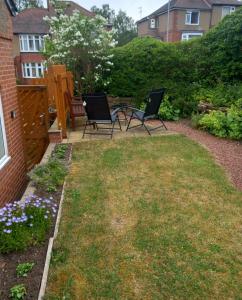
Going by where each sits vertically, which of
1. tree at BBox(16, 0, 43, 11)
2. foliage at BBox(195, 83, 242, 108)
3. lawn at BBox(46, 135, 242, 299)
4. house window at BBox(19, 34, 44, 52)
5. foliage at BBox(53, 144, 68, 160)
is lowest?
lawn at BBox(46, 135, 242, 299)

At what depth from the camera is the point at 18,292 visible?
7.43 ft

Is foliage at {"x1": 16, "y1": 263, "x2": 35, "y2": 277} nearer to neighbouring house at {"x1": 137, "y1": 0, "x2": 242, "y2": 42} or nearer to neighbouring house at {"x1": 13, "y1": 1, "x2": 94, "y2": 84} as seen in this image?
neighbouring house at {"x1": 13, "y1": 1, "x2": 94, "y2": 84}

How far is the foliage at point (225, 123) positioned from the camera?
659cm

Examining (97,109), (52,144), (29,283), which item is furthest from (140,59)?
(29,283)

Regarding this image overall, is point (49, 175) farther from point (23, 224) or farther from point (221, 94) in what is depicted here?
point (221, 94)

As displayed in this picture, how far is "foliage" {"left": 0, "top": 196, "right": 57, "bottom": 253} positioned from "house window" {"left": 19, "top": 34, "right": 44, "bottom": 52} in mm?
31108

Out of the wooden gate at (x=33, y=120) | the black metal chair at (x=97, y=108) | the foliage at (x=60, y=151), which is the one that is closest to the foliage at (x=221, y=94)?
the black metal chair at (x=97, y=108)

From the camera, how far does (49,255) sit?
2.77 metres

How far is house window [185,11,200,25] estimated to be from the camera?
30.6 m

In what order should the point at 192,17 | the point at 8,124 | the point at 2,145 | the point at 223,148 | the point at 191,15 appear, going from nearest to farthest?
the point at 2,145, the point at 8,124, the point at 223,148, the point at 191,15, the point at 192,17

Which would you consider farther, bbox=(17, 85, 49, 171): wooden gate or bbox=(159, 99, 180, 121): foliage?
bbox=(159, 99, 180, 121): foliage

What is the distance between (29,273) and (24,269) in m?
0.06

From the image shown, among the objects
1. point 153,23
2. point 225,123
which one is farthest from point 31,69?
point 225,123

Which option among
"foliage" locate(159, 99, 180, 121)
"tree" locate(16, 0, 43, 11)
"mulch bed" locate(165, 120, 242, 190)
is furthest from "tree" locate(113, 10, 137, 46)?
"mulch bed" locate(165, 120, 242, 190)
